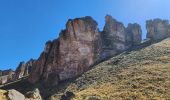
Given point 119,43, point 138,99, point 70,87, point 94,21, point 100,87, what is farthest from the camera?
point 119,43

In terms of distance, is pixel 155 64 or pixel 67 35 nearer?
pixel 155 64

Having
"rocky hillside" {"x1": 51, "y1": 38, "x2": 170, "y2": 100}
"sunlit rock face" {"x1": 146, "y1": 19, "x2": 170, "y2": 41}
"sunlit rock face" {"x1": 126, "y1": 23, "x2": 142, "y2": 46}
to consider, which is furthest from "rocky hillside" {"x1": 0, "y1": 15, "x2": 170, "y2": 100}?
"sunlit rock face" {"x1": 126, "y1": 23, "x2": 142, "y2": 46}

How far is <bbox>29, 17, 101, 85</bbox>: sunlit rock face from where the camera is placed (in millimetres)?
89438

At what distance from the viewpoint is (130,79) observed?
6706 cm

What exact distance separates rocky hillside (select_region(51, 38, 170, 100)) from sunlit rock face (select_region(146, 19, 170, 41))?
22701 mm

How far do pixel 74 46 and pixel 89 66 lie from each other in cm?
649

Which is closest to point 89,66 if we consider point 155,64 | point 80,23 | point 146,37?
point 80,23

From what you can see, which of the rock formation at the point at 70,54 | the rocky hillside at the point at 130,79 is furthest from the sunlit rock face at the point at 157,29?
the rocky hillside at the point at 130,79

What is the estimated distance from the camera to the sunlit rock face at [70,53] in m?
89.4

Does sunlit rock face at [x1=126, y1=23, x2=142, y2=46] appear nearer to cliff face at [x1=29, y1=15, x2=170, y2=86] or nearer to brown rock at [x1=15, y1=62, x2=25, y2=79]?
cliff face at [x1=29, y1=15, x2=170, y2=86]

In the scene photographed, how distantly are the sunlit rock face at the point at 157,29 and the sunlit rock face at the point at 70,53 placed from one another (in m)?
29.2

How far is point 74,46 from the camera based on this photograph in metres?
93.4

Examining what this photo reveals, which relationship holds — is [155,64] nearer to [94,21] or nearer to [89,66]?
[89,66]

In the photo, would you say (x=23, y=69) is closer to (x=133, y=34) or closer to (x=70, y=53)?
(x=70, y=53)
